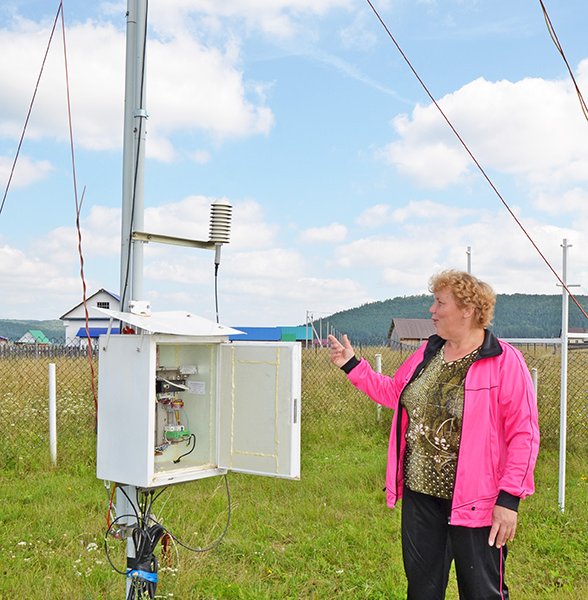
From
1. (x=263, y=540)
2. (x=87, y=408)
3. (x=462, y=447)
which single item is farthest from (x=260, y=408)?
(x=87, y=408)

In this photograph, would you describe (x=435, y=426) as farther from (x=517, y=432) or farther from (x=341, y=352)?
(x=341, y=352)

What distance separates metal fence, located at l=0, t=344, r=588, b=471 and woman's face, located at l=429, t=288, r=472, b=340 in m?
4.55

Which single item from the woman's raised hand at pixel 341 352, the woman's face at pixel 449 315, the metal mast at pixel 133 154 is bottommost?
the woman's raised hand at pixel 341 352

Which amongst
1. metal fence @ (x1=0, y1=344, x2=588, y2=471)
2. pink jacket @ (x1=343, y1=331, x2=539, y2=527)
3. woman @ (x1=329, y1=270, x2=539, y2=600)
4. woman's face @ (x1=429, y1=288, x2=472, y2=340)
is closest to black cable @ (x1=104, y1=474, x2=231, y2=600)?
woman @ (x1=329, y1=270, x2=539, y2=600)

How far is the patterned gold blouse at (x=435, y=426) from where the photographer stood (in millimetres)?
2701

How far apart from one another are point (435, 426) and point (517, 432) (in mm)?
310

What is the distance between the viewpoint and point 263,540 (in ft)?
15.1

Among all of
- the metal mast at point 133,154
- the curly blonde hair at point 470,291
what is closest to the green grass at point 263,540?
the metal mast at point 133,154

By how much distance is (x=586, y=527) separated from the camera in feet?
16.5

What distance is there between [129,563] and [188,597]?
2.44ft

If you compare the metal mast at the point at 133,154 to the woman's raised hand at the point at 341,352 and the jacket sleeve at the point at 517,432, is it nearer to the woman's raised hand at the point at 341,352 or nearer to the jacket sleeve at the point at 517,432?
the woman's raised hand at the point at 341,352

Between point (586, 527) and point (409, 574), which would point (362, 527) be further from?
point (409, 574)

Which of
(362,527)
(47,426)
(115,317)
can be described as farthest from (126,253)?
(47,426)

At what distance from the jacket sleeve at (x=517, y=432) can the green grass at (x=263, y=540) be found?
5.17 ft
